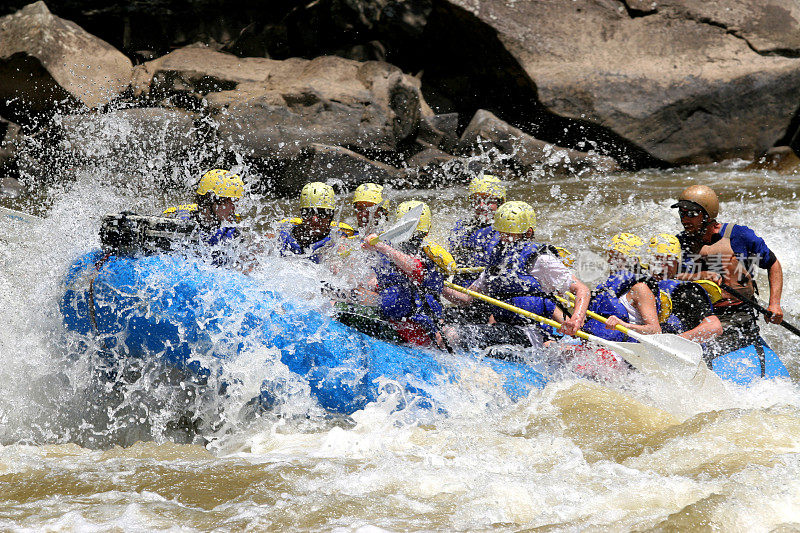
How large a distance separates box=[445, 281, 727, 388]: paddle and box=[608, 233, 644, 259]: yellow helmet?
0.52m

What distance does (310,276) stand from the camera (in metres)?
4.05

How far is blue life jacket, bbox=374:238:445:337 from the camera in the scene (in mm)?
3936

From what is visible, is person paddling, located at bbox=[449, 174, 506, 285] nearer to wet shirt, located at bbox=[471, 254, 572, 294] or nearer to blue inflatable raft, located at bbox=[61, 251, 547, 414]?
wet shirt, located at bbox=[471, 254, 572, 294]

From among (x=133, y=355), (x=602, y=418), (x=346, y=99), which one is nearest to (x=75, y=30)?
(x=346, y=99)

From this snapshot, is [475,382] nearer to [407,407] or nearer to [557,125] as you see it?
[407,407]

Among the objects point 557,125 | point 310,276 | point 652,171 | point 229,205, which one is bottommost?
point 652,171

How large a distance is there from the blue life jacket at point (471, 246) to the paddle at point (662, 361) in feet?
1.79

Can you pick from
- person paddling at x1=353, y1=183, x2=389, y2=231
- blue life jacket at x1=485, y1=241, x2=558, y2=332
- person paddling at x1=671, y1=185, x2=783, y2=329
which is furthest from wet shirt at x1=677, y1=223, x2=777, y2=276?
person paddling at x1=353, y1=183, x2=389, y2=231

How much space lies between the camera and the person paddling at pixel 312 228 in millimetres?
4512

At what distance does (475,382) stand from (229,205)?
1.85 metres

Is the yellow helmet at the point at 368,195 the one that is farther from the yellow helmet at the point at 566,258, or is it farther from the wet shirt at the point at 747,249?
the wet shirt at the point at 747,249

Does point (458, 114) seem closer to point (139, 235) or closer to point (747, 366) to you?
point (747, 366)

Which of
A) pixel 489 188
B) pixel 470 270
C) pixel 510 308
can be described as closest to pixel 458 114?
pixel 489 188

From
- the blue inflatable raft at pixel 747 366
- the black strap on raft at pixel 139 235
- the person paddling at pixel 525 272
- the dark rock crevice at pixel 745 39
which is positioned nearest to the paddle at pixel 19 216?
the black strap on raft at pixel 139 235
